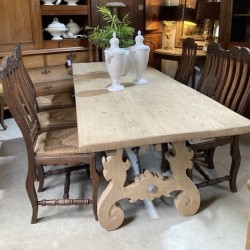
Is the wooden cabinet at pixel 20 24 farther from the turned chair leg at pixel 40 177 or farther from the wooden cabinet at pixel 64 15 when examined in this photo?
the turned chair leg at pixel 40 177

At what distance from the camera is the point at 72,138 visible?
1909mm

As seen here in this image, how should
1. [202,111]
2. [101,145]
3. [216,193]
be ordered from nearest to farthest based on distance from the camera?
[101,145], [202,111], [216,193]

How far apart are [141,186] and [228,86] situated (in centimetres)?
93

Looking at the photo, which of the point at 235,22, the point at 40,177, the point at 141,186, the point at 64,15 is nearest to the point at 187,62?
the point at 235,22

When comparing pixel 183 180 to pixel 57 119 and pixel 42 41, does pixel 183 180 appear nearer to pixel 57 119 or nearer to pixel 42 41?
pixel 57 119

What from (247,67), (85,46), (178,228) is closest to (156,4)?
(85,46)

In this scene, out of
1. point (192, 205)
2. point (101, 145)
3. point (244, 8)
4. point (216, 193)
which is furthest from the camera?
point (244, 8)

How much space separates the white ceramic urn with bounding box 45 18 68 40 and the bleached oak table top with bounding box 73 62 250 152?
1584mm

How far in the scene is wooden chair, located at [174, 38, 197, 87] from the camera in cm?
266

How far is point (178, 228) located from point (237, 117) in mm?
729

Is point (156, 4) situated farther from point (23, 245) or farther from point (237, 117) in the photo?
point (23, 245)

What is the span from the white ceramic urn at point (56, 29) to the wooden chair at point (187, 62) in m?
1.56

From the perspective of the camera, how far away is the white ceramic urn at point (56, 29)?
3.51m

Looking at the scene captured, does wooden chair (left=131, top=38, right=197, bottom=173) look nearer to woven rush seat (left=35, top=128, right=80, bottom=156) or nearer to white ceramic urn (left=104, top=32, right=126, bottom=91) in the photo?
white ceramic urn (left=104, top=32, right=126, bottom=91)
